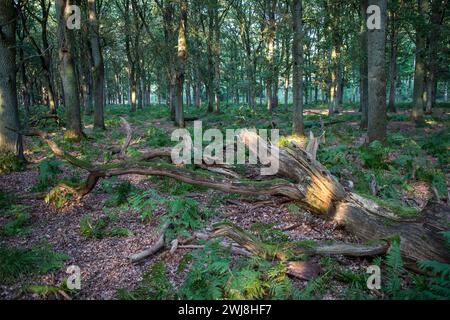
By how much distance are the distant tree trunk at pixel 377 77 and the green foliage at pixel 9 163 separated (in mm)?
11502

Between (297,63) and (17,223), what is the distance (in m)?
11.2

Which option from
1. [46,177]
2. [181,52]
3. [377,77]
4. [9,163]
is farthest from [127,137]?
[181,52]

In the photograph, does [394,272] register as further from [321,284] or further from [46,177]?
[46,177]

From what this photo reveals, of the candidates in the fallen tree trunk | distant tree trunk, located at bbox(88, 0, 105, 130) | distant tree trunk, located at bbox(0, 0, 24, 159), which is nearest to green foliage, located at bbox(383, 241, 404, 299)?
the fallen tree trunk

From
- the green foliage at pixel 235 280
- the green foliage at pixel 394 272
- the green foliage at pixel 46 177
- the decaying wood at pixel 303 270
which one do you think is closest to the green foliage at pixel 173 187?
the green foliage at pixel 46 177

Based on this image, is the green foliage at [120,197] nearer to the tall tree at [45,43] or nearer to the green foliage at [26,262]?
the green foliage at [26,262]

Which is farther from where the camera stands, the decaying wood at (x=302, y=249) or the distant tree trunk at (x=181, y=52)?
the distant tree trunk at (x=181, y=52)

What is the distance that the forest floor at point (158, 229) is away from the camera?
3738 mm

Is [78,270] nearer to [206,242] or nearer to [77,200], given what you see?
[206,242]

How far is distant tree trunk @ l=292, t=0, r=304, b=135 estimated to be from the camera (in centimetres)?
1255

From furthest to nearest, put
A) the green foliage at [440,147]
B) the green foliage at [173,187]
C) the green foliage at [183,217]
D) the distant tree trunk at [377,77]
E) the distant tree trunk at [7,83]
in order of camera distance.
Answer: the distant tree trunk at [377,77] < the green foliage at [440,147] < the distant tree trunk at [7,83] < the green foliage at [173,187] < the green foliage at [183,217]

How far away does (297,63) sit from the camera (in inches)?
509
